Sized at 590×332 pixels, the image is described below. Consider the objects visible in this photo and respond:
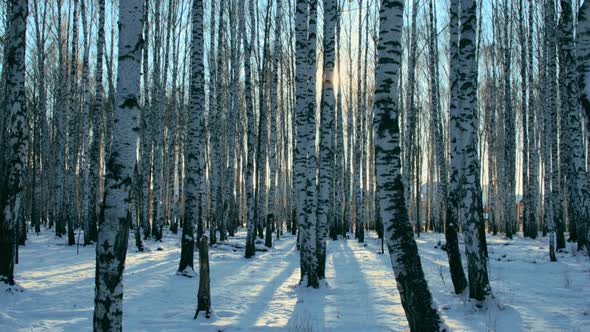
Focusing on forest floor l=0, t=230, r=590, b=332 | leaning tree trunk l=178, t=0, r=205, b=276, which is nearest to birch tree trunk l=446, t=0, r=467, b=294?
forest floor l=0, t=230, r=590, b=332

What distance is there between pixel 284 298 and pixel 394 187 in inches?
159

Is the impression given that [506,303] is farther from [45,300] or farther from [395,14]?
[45,300]

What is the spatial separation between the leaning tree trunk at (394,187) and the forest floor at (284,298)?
1406 mm

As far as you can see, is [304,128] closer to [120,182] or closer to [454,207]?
[454,207]

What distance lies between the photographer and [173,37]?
20016 millimetres

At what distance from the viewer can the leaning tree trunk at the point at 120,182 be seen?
142 inches

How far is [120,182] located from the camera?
3760 millimetres

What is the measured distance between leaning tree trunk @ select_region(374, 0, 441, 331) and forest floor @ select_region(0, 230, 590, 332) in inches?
55.4

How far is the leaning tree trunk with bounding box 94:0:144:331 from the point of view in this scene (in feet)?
11.8

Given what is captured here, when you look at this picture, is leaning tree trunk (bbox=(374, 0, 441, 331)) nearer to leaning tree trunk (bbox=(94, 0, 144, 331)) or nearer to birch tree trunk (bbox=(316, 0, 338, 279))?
leaning tree trunk (bbox=(94, 0, 144, 331))

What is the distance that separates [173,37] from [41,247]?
35.7 ft

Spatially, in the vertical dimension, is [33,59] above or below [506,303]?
above

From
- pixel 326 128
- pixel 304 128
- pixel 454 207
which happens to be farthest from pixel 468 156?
pixel 304 128

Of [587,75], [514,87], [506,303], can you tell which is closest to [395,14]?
[587,75]
